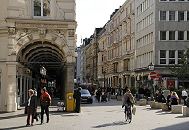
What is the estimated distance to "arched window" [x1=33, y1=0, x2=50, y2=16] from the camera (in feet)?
101

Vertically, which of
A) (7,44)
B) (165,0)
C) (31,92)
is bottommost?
(31,92)

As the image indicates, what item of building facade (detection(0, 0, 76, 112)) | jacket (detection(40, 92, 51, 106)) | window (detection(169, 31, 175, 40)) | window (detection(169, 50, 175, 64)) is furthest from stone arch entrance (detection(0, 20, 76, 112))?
window (detection(169, 31, 175, 40))

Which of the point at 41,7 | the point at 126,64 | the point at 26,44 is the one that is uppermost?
the point at 41,7

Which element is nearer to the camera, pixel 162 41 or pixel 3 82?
pixel 3 82

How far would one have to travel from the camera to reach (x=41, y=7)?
30.7 meters

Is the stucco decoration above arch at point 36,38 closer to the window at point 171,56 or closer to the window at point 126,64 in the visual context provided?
the window at point 171,56

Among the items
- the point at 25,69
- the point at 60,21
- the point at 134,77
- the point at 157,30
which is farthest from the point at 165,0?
the point at 60,21

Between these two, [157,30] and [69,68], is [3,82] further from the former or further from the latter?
[157,30]

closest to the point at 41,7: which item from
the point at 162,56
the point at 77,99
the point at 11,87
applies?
the point at 11,87

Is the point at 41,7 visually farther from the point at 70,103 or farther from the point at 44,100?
the point at 44,100

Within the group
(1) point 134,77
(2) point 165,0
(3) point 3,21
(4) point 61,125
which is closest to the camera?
(4) point 61,125

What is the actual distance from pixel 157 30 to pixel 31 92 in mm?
47604

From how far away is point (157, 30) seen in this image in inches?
2672

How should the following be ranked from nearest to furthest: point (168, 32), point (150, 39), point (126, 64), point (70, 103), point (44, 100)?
point (44, 100)
point (70, 103)
point (168, 32)
point (150, 39)
point (126, 64)
